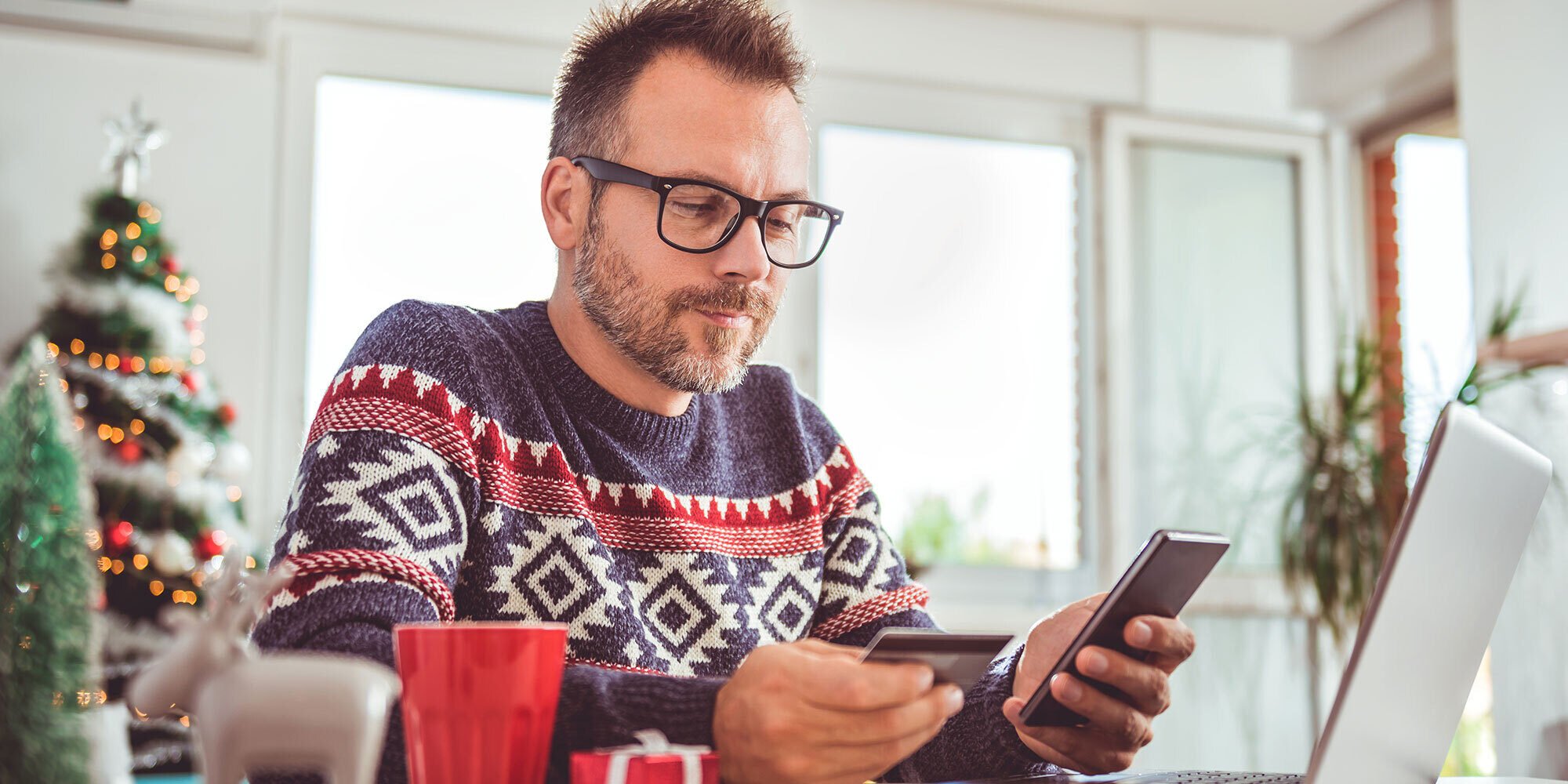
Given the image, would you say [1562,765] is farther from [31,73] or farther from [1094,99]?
[31,73]

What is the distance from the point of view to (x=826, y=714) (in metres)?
0.66

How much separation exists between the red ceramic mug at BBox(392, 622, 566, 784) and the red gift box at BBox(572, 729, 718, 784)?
1.3 inches

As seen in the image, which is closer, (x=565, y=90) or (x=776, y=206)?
(x=776, y=206)

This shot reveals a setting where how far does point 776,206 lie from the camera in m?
1.26

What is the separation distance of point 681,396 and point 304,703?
0.90 metres

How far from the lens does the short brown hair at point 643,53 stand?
1318mm

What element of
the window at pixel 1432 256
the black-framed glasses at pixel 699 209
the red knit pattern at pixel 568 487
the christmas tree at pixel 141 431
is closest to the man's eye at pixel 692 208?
the black-framed glasses at pixel 699 209

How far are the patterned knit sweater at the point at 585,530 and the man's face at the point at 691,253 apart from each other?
3.0 inches

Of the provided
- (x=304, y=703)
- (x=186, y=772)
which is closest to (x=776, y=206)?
(x=304, y=703)

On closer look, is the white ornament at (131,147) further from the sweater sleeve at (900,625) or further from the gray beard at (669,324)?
the sweater sleeve at (900,625)

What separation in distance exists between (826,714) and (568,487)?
0.56 m

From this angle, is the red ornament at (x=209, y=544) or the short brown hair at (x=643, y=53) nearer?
the short brown hair at (x=643, y=53)

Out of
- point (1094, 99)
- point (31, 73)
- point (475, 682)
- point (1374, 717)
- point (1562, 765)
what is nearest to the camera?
point (475, 682)

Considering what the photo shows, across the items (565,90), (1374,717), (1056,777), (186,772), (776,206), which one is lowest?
(186,772)
